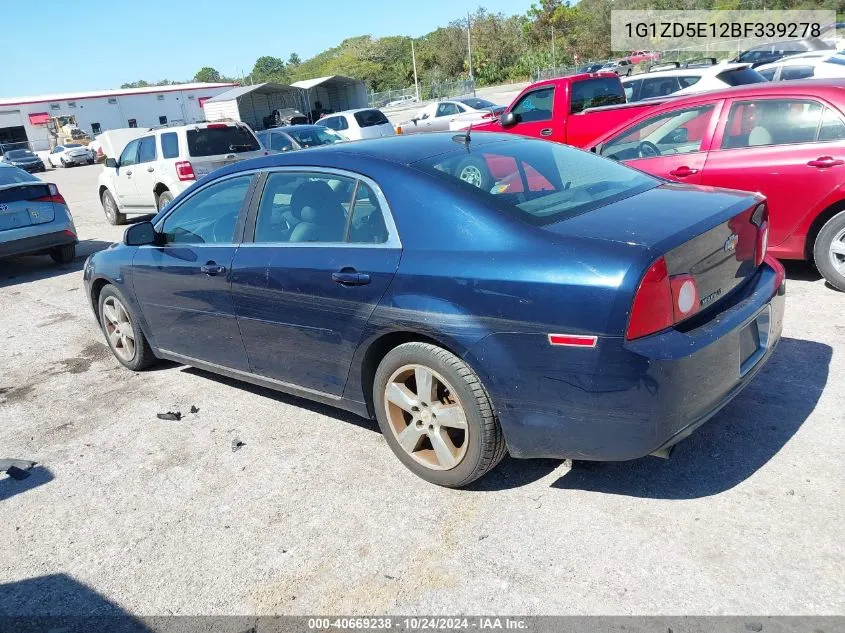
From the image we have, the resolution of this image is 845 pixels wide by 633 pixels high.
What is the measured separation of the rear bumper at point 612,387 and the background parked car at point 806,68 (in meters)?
14.1

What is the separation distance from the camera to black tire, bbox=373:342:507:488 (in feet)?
10.4

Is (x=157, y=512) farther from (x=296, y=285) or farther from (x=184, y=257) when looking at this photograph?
(x=184, y=257)

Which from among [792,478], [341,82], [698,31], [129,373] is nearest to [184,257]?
[129,373]

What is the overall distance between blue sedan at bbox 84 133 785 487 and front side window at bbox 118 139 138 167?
9749mm

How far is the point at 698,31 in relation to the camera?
5588 centimetres

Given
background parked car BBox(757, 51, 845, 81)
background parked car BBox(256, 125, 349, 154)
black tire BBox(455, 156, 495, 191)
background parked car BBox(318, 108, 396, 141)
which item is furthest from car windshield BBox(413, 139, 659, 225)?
background parked car BBox(318, 108, 396, 141)

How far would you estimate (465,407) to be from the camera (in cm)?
322

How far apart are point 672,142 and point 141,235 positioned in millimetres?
4512

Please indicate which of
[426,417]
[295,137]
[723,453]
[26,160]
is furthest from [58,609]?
[26,160]

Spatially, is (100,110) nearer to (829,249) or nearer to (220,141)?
(220,141)

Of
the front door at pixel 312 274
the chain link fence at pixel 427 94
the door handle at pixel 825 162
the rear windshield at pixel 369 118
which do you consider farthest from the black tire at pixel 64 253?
the chain link fence at pixel 427 94

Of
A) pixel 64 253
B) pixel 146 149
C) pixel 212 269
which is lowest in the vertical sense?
pixel 64 253

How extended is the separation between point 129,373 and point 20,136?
207 feet

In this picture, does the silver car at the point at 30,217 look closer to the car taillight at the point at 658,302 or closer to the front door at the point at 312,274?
the front door at the point at 312,274
